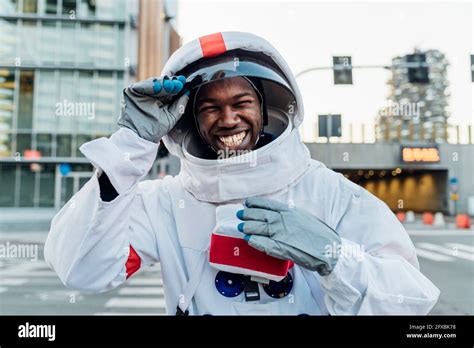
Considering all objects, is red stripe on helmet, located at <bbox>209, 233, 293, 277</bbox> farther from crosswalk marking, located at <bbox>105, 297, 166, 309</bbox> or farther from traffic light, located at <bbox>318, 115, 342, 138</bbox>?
crosswalk marking, located at <bbox>105, 297, 166, 309</bbox>

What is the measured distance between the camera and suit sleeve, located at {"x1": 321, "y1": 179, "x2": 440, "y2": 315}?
74 centimetres

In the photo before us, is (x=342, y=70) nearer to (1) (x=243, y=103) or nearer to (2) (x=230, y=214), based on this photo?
(1) (x=243, y=103)

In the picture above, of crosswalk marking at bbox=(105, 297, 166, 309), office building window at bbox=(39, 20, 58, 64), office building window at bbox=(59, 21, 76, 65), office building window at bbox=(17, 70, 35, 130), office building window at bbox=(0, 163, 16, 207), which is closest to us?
office building window at bbox=(0, 163, 16, 207)

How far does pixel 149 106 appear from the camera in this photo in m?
0.76

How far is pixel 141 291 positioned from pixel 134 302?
652 mm

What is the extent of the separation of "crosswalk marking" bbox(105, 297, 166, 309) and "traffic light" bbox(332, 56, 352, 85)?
9.53 feet

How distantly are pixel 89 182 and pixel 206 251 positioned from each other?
1.05ft

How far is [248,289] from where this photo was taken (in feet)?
2.71

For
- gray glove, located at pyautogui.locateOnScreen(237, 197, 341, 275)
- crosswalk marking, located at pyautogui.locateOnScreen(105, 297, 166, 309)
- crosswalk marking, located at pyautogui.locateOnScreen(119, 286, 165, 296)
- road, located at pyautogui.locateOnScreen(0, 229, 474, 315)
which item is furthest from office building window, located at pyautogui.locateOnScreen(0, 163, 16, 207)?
crosswalk marking, located at pyautogui.locateOnScreen(119, 286, 165, 296)

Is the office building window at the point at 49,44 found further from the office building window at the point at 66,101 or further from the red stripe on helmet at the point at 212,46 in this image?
the red stripe on helmet at the point at 212,46

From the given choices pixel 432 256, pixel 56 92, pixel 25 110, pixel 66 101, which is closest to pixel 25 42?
pixel 56 92

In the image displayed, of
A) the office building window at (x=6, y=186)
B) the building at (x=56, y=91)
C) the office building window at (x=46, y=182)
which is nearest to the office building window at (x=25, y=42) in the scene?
the building at (x=56, y=91)
